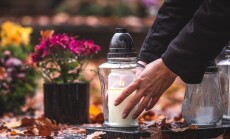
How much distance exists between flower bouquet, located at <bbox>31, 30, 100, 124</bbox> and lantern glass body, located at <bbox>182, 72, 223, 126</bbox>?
1.07m

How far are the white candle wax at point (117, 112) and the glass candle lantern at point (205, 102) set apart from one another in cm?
33

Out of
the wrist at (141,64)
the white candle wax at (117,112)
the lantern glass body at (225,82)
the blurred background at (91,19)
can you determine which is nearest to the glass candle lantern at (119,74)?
the white candle wax at (117,112)

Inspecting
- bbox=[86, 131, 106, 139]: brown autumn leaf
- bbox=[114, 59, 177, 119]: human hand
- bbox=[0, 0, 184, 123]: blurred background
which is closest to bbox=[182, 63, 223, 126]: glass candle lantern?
bbox=[114, 59, 177, 119]: human hand

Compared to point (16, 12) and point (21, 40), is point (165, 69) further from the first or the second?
point (16, 12)

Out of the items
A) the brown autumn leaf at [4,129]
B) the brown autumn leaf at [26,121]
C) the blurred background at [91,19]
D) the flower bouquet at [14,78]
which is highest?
the blurred background at [91,19]

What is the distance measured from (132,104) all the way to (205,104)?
0.49 metres

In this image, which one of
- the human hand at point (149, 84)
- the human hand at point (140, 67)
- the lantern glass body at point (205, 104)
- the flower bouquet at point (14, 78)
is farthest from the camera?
the flower bouquet at point (14, 78)

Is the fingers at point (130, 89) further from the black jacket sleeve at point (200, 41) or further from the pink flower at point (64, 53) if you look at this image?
the pink flower at point (64, 53)

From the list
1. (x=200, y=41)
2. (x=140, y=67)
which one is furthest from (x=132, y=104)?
(x=200, y=41)

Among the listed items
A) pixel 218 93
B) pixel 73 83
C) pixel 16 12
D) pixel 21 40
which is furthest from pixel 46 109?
pixel 16 12

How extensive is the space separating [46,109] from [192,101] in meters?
1.26

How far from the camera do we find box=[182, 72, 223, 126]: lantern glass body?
3.54m

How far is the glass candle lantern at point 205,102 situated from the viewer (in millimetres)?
3545

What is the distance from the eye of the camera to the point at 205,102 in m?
3.54
